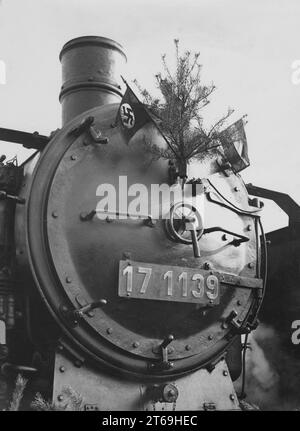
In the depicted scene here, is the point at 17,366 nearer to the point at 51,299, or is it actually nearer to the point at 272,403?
the point at 51,299

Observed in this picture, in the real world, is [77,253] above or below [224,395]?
above

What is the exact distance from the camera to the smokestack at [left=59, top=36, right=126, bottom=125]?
4.22 meters

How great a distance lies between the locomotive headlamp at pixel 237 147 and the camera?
14.0 ft

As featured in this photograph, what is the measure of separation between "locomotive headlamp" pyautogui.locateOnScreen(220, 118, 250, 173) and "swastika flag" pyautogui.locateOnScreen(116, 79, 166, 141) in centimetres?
69

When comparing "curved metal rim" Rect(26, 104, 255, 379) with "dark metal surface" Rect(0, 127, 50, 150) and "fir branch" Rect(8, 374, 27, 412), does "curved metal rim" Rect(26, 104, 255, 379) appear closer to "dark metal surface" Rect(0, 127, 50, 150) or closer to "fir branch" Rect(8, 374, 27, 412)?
"dark metal surface" Rect(0, 127, 50, 150)

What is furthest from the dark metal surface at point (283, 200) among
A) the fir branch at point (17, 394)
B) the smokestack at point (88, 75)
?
the fir branch at point (17, 394)

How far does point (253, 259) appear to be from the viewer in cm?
417

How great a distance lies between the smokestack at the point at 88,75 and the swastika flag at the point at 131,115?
0.50 m

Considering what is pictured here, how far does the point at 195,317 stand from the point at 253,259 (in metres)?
0.65

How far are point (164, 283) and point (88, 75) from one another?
1624 millimetres

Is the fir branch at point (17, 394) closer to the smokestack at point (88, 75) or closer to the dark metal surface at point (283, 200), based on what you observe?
the smokestack at point (88, 75)

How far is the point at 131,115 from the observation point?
3783 mm
